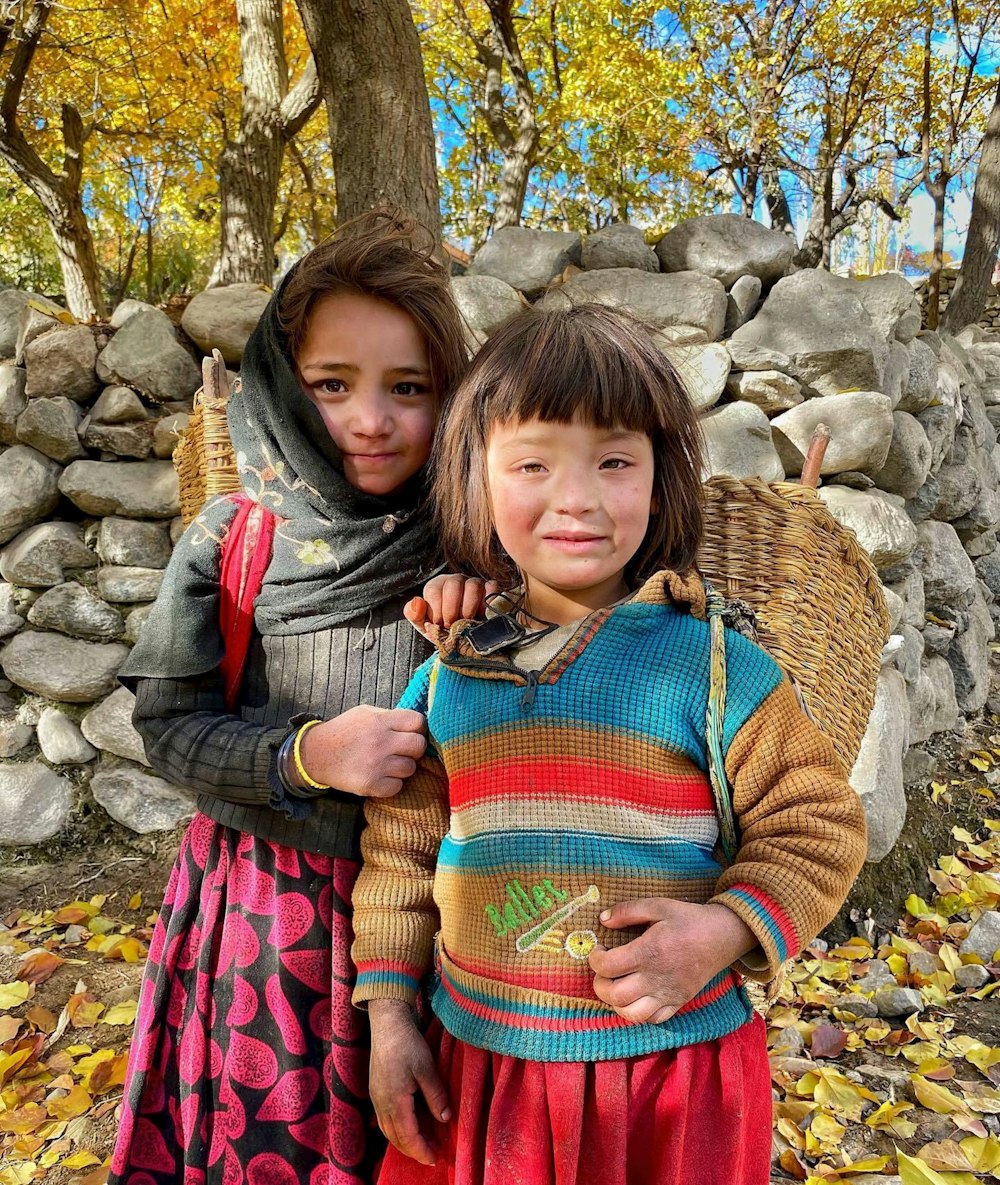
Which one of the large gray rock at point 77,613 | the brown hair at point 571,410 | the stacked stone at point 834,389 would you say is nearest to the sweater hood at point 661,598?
the brown hair at point 571,410

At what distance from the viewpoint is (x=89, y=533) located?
353cm

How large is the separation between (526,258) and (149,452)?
1.79 m

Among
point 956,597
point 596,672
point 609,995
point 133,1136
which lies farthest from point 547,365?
point 956,597

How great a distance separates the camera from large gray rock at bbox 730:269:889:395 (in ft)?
11.8

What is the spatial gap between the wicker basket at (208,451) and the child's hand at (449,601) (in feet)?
1.70

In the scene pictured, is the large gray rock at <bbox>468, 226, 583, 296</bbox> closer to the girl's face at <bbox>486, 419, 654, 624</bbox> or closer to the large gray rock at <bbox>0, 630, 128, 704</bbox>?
the large gray rock at <bbox>0, 630, 128, 704</bbox>

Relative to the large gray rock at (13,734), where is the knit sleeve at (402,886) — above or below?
above

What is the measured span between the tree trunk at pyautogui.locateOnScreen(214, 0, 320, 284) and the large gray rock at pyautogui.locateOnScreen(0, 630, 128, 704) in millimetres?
2618

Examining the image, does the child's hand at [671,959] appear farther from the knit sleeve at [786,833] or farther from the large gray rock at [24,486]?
the large gray rock at [24,486]

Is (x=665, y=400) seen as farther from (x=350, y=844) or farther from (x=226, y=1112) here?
(x=226, y=1112)

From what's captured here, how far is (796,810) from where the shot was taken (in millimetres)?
938

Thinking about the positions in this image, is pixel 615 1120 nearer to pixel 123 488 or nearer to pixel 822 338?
pixel 123 488

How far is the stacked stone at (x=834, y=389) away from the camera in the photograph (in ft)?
10.9

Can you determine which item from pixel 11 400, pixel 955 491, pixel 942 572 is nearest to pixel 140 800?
pixel 11 400
